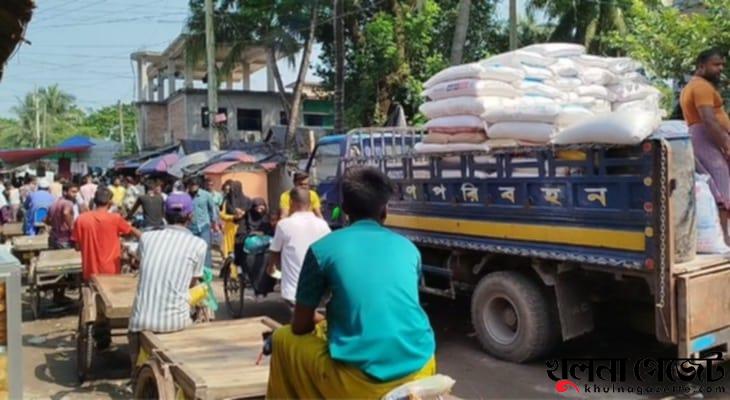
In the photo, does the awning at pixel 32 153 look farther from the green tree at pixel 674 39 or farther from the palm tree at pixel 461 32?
the green tree at pixel 674 39

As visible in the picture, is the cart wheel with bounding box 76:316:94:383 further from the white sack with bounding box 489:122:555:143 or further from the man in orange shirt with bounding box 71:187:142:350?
the white sack with bounding box 489:122:555:143

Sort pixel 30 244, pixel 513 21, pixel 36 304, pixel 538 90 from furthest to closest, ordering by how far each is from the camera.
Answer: pixel 513 21, pixel 30 244, pixel 36 304, pixel 538 90

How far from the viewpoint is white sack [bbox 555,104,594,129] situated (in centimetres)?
604

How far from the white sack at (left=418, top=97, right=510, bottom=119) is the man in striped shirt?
3.07m

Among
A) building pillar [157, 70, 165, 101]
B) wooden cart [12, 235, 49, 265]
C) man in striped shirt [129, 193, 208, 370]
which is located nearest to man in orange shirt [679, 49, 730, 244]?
man in striped shirt [129, 193, 208, 370]

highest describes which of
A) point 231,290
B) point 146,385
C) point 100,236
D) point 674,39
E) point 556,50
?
point 674,39

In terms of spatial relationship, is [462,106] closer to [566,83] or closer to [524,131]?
[524,131]

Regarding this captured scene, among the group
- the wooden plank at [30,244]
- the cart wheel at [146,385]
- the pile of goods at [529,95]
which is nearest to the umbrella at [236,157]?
the wooden plank at [30,244]

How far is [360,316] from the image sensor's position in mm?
2455

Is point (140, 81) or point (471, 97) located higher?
point (140, 81)

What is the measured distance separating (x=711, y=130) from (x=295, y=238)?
3406 millimetres

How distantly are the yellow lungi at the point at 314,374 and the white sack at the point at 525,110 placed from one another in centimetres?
390

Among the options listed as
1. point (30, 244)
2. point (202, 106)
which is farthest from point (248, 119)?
point (30, 244)

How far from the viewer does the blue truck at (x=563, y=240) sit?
4.79 m
